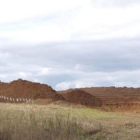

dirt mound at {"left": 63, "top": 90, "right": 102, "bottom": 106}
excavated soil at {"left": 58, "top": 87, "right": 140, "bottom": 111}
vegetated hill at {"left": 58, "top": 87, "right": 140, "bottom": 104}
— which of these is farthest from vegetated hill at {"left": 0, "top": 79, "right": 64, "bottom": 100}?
vegetated hill at {"left": 58, "top": 87, "right": 140, "bottom": 104}

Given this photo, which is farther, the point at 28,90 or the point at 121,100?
the point at 121,100

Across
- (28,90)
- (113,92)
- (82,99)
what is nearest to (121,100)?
(82,99)

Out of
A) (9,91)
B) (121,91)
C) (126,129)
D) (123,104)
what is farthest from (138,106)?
(126,129)

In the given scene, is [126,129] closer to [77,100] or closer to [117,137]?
[117,137]

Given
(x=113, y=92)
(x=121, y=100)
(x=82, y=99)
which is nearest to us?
(x=82, y=99)

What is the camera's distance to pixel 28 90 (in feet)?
121

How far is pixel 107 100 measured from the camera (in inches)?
1516

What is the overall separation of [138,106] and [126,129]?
1838 cm

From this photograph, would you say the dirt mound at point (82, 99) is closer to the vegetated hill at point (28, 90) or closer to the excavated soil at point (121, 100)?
the excavated soil at point (121, 100)

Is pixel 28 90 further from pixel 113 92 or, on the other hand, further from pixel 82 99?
pixel 113 92

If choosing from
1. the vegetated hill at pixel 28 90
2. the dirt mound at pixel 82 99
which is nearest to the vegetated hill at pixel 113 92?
the dirt mound at pixel 82 99

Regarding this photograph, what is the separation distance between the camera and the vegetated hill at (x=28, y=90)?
35812 millimetres

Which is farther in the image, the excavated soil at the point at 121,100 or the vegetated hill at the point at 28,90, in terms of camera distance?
the vegetated hill at the point at 28,90

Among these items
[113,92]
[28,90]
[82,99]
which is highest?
[113,92]
